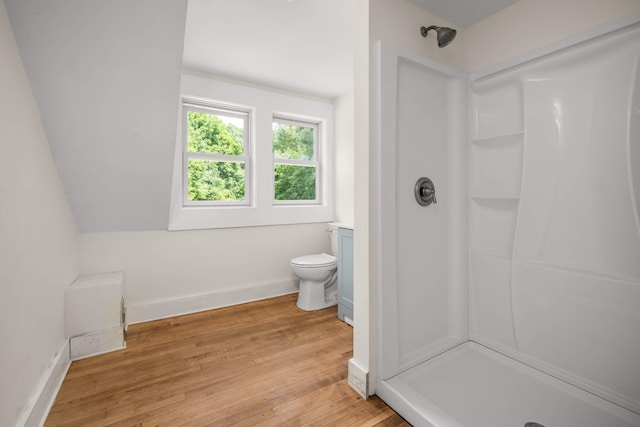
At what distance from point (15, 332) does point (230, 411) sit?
3.21 ft

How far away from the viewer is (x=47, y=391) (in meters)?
1.43

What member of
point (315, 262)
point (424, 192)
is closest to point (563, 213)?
point (424, 192)

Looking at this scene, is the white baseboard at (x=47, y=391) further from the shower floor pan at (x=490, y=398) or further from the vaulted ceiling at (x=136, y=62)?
the shower floor pan at (x=490, y=398)

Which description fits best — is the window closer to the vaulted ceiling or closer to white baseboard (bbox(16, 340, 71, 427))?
the vaulted ceiling

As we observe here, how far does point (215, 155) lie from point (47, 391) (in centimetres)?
203

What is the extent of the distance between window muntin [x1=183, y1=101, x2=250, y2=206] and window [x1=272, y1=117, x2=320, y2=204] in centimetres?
34

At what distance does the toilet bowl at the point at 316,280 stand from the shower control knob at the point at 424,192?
1.20m

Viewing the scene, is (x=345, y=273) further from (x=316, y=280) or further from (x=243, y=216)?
(x=243, y=216)

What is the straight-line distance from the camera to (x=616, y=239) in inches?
51.9

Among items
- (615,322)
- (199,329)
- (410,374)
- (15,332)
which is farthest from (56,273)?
(615,322)

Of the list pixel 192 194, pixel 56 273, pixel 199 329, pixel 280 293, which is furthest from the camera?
pixel 280 293

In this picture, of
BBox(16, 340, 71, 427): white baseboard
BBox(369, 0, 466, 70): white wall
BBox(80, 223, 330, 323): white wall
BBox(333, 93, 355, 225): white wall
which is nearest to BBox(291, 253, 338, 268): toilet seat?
BBox(80, 223, 330, 323): white wall

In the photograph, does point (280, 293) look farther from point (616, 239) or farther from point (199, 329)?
point (616, 239)

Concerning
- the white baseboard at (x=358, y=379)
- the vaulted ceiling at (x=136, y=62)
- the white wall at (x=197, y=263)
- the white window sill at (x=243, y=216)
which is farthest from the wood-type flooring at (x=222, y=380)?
the vaulted ceiling at (x=136, y=62)
